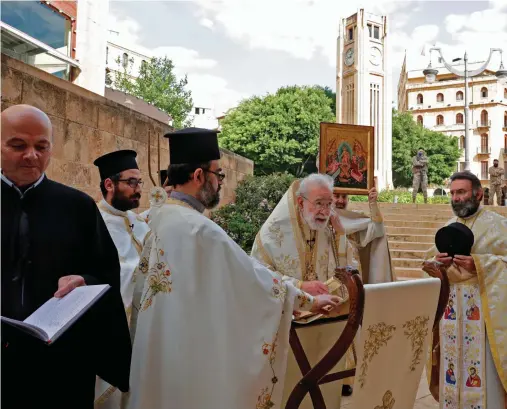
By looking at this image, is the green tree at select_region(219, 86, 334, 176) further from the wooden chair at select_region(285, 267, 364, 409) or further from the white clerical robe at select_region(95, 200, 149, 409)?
the wooden chair at select_region(285, 267, 364, 409)

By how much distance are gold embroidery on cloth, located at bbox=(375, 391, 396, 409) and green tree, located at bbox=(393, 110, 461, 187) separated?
42080 millimetres

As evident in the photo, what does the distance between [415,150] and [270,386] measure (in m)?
45.2

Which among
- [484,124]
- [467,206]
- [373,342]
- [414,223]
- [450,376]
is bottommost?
[450,376]

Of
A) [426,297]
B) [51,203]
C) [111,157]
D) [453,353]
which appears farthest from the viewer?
[111,157]

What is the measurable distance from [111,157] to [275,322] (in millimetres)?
2418

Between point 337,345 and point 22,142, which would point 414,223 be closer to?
point 337,345

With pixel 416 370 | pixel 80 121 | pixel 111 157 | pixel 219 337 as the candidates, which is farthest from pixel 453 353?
pixel 80 121

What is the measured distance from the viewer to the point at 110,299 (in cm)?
216

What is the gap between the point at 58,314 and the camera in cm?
178

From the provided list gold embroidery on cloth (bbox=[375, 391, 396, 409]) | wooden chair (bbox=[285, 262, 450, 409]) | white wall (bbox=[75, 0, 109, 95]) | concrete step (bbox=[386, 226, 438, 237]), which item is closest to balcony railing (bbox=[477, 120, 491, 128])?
concrete step (bbox=[386, 226, 438, 237])

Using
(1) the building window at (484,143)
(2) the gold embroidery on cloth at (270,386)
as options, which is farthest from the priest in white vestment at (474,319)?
(1) the building window at (484,143)

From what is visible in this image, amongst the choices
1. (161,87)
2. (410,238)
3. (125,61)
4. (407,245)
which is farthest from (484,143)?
(407,245)

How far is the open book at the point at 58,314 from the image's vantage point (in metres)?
1.62

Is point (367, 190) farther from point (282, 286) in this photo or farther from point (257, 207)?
point (257, 207)
